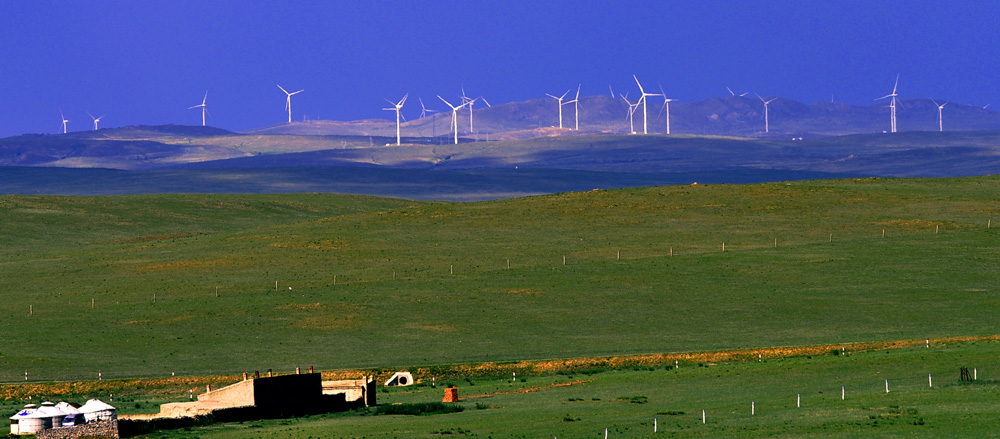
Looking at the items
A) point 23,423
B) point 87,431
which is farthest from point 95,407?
point 87,431

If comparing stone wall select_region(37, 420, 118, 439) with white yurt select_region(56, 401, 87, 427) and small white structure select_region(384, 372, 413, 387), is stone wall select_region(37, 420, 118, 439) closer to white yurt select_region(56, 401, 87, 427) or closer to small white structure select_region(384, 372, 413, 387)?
white yurt select_region(56, 401, 87, 427)

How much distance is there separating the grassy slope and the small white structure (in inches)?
127

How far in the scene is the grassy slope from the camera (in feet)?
194

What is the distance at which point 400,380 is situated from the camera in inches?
2034

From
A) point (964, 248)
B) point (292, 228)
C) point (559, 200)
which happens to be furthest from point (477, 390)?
point (559, 200)

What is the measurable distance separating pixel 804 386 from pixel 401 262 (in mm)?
46232

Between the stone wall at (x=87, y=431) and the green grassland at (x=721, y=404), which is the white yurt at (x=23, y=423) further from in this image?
the green grassland at (x=721, y=404)

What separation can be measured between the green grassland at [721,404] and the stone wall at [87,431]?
4.93 feet

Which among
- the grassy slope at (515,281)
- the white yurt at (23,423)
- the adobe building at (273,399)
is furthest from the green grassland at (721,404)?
the grassy slope at (515,281)

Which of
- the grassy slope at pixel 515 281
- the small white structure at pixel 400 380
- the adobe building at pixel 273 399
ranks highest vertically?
the grassy slope at pixel 515 281

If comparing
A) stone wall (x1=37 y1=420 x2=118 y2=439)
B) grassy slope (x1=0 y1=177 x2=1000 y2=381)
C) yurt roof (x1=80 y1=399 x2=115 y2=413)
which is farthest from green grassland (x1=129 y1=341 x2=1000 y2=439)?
grassy slope (x1=0 y1=177 x2=1000 y2=381)

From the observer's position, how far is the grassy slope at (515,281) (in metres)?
59.2

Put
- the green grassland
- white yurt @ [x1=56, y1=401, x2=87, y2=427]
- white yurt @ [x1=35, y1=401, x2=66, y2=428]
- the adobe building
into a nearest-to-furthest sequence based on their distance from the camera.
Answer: the green grassland → white yurt @ [x1=35, y1=401, x2=66, y2=428] → white yurt @ [x1=56, y1=401, x2=87, y2=427] → the adobe building

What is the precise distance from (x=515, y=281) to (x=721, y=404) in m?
37.9
